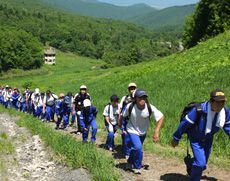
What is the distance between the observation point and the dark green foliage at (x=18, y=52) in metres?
123

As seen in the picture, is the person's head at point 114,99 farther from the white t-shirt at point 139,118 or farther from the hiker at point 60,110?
the hiker at point 60,110

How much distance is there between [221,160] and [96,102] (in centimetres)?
1651

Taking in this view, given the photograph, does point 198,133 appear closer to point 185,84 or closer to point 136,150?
point 136,150

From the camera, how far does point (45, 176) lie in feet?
36.4

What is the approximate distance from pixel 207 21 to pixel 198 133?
49114 mm

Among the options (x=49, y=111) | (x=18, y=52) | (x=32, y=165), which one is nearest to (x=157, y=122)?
(x=32, y=165)

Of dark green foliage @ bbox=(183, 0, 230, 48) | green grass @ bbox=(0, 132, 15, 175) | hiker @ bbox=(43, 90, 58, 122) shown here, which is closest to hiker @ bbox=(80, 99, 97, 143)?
green grass @ bbox=(0, 132, 15, 175)

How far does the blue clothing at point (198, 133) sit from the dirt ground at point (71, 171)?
67.0 inches

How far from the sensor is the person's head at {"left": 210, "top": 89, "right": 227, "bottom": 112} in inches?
303

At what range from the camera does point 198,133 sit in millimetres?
8211

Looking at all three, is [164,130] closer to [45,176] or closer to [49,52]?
[45,176]

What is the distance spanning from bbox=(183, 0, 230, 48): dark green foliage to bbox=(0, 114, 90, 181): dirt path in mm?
36157

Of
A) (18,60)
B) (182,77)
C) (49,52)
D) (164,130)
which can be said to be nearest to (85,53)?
(49,52)

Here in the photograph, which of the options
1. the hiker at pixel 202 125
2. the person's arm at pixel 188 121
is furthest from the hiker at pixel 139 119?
the hiker at pixel 202 125
